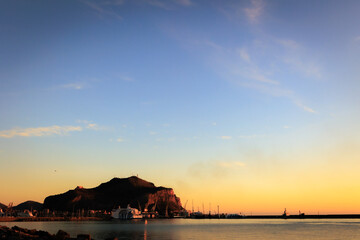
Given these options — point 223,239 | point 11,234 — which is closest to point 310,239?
point 223,239

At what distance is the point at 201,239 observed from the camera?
101 metres

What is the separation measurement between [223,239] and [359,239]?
38092mm

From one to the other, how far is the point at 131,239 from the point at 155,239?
650 cm

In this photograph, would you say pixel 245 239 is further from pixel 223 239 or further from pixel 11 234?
pixel 11 234

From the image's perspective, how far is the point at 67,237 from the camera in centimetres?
7288

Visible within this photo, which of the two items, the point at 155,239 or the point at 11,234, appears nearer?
the point at 11,234

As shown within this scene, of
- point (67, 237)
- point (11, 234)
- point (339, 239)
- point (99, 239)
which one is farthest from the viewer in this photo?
point (339, 239)

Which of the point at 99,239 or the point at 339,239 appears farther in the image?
the point at 339,239

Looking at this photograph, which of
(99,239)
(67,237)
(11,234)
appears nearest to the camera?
(11,234)

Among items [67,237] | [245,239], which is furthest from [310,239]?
[67,237]

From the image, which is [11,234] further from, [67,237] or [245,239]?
[245,239]

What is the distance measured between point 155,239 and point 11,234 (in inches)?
1639

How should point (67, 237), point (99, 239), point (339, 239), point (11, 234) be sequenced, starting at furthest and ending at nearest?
point (339, 239), point (99, 239), point (67, 237), point (11, 234)

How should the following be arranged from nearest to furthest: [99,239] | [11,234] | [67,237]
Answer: [11,234] < [67,237] < [99,239]
